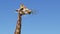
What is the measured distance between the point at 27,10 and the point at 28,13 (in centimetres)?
37

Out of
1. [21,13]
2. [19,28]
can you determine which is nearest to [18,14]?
[21,13]

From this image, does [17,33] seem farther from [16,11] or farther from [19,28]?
[16,11]

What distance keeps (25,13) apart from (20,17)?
1.76ft

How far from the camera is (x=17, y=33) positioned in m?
14.7

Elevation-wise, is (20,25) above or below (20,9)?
below

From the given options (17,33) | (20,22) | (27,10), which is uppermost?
(27,10)

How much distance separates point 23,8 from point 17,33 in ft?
7.60

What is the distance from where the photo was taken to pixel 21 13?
1538 cm

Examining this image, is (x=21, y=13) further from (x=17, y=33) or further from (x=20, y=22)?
(x=17, y=33)

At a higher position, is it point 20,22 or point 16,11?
point 16,11

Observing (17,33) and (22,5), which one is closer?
(17,33)

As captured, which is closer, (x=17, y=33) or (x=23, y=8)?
(x=17, y=33)

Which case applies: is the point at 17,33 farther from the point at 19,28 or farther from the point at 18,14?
the point at 18,14

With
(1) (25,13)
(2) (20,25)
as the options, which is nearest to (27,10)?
(1) (25,13)
